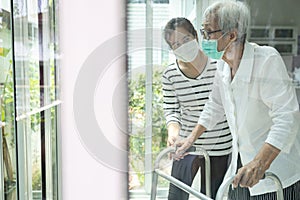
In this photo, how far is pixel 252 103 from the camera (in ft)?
4.23

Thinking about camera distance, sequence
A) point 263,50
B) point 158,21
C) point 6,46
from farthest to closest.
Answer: point 158,21 < point 263,50 < point 6,46

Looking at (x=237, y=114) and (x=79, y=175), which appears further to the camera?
(x=79, y=175)

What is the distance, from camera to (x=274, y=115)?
1.26m

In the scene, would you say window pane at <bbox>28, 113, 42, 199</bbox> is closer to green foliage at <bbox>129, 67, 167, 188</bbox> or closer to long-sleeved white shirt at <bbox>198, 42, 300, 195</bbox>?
green foliage at <bbox>129, 67, 167, 188</bbox>

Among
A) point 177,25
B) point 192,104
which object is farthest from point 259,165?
point 177,25

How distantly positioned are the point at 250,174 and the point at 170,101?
37 cm

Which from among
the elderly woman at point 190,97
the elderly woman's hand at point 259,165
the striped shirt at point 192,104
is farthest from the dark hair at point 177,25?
the elderly woman's hand at point 259,165

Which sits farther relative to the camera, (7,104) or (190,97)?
(190,97)

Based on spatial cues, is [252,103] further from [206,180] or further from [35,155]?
[35,155]

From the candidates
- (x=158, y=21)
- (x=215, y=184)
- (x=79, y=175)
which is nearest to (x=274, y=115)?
(x=215, y=184)

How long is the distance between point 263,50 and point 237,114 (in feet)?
0.74

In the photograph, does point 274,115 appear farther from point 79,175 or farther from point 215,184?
point 79,175

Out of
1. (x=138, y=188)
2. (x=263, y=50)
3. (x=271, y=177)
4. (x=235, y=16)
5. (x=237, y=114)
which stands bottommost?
(x=138, y=188)

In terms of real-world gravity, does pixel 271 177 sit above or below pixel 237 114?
below
